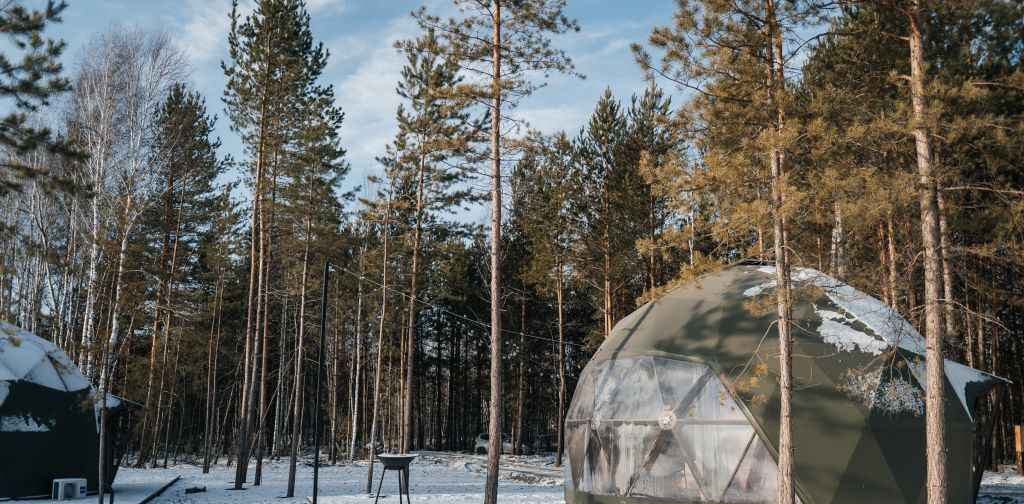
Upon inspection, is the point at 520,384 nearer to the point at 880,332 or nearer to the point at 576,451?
the point at 576,451

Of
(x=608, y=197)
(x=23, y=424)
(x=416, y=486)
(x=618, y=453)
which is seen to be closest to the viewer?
(x=618, y=453)

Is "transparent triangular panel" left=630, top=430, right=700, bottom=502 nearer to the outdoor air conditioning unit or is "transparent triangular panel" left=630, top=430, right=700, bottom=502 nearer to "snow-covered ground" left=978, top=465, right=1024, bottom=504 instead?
"snow-covered ground" left=978, top=465, right=1024, bottom=504

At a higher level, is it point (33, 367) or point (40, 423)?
point (33, 367)

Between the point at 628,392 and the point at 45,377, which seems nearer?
the point at 628,392

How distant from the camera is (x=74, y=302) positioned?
2872 cm

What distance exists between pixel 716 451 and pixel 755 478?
0.71m

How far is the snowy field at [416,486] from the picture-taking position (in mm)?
16750

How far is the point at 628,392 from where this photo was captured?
13.5m

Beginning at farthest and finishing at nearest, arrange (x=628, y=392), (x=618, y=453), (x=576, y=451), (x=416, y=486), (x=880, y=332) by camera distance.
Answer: (x=416, y=486), (x=576, y=451), (x=628, y=392), (x=618, y=453), (x=880, y=332)

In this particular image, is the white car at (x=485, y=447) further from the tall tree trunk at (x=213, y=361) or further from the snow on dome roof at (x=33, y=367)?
the snow on dome roof at (x=33, y=367)

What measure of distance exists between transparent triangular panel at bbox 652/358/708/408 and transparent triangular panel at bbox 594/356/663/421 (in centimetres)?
14

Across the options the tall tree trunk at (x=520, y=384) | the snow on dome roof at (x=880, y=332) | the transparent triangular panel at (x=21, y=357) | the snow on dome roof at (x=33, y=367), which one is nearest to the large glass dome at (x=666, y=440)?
the snow on dome roof at (x=880, y=332)

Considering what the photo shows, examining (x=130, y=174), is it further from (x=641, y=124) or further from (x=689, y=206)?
(x=641, y=124)

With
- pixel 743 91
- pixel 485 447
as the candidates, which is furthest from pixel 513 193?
pixel 485 447
